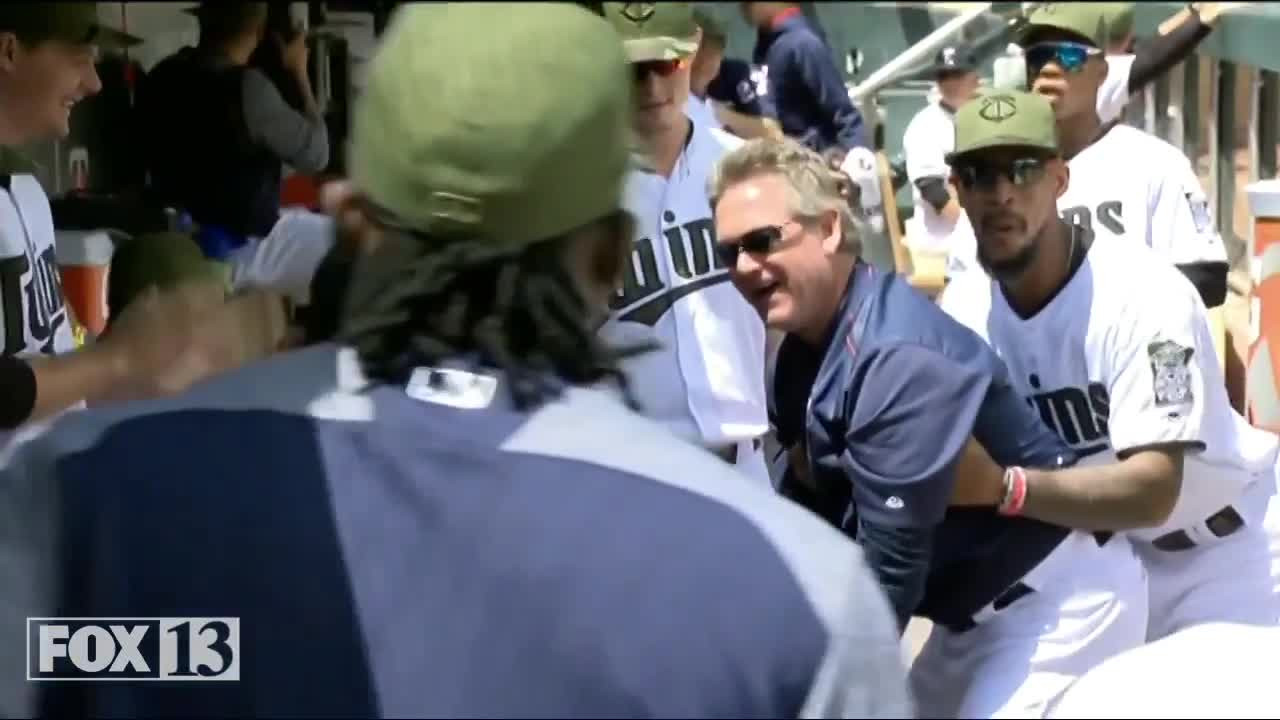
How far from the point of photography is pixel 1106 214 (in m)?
4.17

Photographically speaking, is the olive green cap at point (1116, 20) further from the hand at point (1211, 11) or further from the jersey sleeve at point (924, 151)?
the hand at point (1211, 11)

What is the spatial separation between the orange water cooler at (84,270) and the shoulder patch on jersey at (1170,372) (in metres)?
2.51

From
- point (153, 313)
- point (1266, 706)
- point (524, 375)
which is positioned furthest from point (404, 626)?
point (153, 313)

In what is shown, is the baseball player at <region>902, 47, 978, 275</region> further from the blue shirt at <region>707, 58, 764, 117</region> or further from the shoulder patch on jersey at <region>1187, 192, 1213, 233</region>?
the shoulder patch on jersey at <region>1187, 192, 1213, 233</region>

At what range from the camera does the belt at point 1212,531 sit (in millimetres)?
3582

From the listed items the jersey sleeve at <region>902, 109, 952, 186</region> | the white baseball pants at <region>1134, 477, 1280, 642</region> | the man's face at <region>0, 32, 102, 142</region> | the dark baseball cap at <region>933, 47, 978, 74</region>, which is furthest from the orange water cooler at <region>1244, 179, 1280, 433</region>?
the dark baseball cap at <region>933, 47, 978, 74</region>

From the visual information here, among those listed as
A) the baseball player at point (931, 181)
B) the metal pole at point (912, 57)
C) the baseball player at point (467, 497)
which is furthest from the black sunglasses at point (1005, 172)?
the metal pole at point (912, 57)

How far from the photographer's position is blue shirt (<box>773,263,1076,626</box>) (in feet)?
8.16

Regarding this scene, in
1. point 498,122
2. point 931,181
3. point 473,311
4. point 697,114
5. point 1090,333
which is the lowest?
point 931,181

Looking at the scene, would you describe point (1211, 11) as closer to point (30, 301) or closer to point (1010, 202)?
point (1010, 202)

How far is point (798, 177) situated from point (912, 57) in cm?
817

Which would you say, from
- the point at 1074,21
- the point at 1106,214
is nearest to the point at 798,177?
the point at 1106,214

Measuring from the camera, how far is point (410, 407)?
1.45 m

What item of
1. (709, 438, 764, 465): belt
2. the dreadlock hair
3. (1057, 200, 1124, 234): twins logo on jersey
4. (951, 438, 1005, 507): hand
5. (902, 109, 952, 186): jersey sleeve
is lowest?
(902, 109, 952, 186): jersey sleeve
